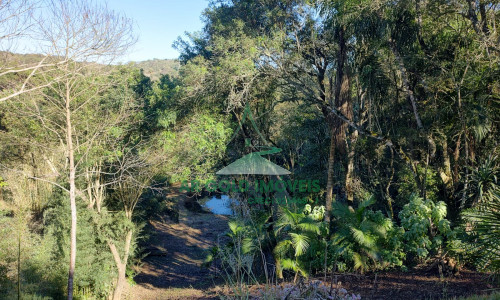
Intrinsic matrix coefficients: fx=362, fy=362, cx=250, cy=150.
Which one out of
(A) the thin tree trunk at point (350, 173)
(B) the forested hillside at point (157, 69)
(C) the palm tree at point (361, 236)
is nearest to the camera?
(C) the palm tree at point (361, 236)

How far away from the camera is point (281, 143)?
52.1 ft

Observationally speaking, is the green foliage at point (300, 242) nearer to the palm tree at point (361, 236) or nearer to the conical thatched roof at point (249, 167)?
the palm tree at point (361, 236)

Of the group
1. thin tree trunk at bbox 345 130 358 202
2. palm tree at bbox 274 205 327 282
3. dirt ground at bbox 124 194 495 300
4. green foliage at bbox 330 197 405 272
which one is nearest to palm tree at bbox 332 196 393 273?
green foliage at bbox 330 197 405 272

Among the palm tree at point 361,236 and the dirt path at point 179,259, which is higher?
the palm tree at point 361,236

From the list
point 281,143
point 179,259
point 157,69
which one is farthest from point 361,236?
point 157,69

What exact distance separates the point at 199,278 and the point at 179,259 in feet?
12.4

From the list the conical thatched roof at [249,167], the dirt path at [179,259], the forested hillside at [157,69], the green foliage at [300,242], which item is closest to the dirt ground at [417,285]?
the green foliage at [300,242]

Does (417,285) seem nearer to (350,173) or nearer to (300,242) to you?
(300,242)

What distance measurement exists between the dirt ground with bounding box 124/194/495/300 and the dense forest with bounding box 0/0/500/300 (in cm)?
16

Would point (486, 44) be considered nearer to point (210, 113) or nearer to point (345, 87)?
point (345, 87)

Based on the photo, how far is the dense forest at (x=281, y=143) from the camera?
7.38m

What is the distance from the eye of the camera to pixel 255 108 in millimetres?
14352

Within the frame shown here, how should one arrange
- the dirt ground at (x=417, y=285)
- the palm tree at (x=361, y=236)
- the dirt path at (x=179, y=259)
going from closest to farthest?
the dirt ground at (x=417, y=285)
the palm tree at (x=361, y=236)
the dirt path at (x=179, y=259)

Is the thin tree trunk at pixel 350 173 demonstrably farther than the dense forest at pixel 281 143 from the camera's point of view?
Yes
